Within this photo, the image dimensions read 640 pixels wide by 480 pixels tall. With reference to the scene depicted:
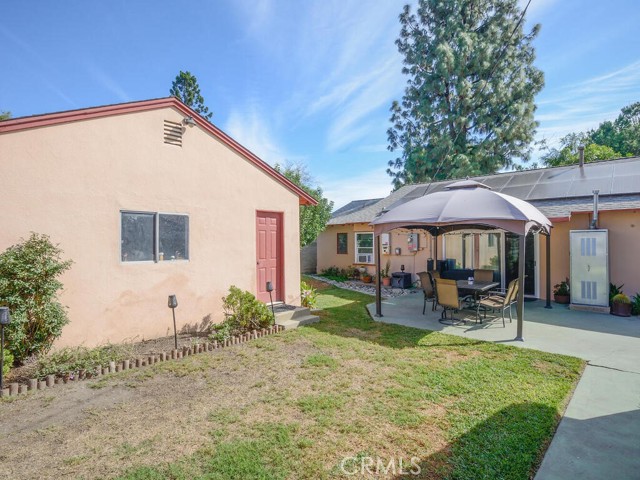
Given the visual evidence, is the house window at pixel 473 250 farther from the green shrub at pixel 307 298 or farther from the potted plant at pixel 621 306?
the green shrub at pixel 307 298

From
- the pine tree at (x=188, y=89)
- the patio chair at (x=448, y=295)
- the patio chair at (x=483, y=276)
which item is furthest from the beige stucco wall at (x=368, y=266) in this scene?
the pine tree at (x=188, y=89)

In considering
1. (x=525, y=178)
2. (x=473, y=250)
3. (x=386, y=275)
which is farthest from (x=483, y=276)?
(x=525, y=178)

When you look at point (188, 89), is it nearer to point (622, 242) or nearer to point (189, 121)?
point (189, 121)

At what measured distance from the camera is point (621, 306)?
8.73 metres

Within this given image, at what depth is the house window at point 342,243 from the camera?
18812 mm

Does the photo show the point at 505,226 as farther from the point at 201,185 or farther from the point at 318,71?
the point at 318,71

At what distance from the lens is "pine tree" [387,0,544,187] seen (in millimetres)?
23297

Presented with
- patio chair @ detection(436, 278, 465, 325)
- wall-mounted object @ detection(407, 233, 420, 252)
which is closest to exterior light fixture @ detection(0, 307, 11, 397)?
patio chair @ detection(436, 278, 465, 325)

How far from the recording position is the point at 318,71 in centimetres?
1227

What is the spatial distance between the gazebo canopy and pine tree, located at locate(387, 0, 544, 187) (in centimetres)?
1579

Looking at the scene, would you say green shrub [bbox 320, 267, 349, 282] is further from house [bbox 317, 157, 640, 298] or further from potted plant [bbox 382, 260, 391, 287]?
house [bbox 317, 157, 640, 298]

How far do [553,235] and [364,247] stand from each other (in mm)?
8613

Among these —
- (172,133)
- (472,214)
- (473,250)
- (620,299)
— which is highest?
(172,133)

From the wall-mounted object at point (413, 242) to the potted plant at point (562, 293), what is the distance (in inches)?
213
